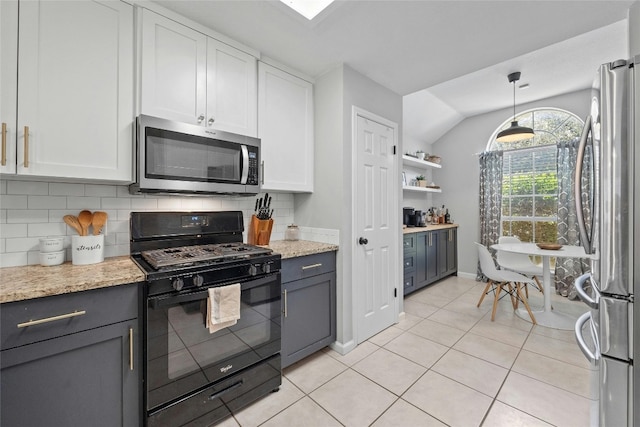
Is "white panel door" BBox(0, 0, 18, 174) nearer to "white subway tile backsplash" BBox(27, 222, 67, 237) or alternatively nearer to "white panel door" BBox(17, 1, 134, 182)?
"white panel door" BBox(17, 1, 134, 182)

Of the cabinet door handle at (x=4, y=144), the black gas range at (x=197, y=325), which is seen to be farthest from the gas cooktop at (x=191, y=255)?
the cabinet door handle at (x=4, y=144)

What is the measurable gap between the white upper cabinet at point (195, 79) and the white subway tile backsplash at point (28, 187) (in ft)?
2.38

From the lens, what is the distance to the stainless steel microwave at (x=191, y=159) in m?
1.56

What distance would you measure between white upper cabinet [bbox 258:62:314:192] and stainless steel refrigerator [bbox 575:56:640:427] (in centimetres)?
187

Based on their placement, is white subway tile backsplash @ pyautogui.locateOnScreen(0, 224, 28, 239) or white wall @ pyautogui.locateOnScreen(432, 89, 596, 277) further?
white wall @ pyautogui.locateOnScreen(432, 89, 596, 277)

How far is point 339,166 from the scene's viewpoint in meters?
2.28

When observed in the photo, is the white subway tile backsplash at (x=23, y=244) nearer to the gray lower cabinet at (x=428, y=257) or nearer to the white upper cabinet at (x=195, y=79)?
the white upper cabinet at (x=195, y=79)

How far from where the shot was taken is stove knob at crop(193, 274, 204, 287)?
1.41 meters

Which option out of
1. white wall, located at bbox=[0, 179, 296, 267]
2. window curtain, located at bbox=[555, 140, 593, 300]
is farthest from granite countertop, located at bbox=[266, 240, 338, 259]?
window curtain, located at bbox=[555, 140, 593, 300]

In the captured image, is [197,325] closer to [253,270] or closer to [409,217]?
[253,270]

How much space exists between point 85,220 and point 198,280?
83 centimetres

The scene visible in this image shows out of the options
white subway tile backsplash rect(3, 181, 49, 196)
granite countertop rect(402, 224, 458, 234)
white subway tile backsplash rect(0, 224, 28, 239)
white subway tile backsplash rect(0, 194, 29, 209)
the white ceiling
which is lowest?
granite countertop rect(402, 224, 458, 234)

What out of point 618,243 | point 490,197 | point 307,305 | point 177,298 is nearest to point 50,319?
point 177,298

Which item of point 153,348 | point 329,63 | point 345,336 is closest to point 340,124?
point 329,63
